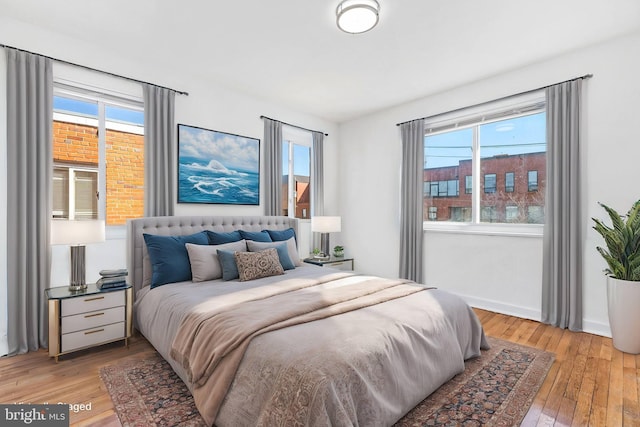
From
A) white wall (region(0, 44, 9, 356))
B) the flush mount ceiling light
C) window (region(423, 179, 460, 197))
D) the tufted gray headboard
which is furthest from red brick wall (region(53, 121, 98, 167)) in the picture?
window (region(423, 179, 460, 197))

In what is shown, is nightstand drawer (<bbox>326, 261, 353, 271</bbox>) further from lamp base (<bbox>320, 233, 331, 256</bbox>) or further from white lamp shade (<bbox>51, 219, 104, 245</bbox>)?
white lamp shade (<bbox>51, 219, 104, 245</bbox>)

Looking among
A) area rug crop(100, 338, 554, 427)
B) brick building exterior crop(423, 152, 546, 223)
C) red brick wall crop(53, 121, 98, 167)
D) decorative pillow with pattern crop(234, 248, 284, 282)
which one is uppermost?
red brick wall crop(53, 121, 98, 167)

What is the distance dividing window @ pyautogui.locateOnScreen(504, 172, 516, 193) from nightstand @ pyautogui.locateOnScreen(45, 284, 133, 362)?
4.12m

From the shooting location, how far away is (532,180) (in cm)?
357

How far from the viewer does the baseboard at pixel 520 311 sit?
3012 mm

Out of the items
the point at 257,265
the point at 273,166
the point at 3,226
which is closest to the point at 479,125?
the point at 273,166

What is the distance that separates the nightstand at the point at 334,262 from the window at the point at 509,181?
2.30 m

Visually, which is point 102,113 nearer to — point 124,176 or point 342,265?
point 124,176

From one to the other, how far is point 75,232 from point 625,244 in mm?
4484

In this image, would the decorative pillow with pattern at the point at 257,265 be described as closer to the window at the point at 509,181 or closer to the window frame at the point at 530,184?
the window at the point at 509,181

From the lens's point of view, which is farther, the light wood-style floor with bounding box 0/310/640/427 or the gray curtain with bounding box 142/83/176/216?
the gray curtain with bounding box 142/83/176/216

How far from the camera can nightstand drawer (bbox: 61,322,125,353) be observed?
2463 mm

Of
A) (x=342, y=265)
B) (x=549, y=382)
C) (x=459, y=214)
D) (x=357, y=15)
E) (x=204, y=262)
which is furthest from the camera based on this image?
(x=342, y=265)

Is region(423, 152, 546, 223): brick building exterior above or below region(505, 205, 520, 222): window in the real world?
above
